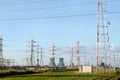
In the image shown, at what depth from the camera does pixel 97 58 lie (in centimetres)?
6381

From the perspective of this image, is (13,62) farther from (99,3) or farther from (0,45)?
(99,3)

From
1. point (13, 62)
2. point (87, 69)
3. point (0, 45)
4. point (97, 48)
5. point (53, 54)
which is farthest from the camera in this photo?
point (13, 62)

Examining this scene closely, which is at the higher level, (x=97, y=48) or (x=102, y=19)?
(x=102, y=19)

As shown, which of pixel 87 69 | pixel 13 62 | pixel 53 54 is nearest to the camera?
pixel 87 69

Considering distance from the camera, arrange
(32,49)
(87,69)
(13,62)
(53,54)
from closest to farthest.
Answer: (87,69) → (32,49) → (53,54) → (13,62)

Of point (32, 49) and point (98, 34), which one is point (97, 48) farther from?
point (32, 49)

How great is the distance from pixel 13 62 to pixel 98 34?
114779 millimetres

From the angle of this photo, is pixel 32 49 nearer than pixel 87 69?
No

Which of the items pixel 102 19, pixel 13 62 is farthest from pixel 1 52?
pixel 13 62

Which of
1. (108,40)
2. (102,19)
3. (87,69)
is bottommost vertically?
(87,69)

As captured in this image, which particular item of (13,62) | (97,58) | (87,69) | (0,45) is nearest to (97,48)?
(97,58)

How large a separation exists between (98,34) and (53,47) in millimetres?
66169

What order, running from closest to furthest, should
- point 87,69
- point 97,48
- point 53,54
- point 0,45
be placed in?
point 97,48 → point 87,69 → point 0,45 → point 53,54

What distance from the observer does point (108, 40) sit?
6438 centimetres
